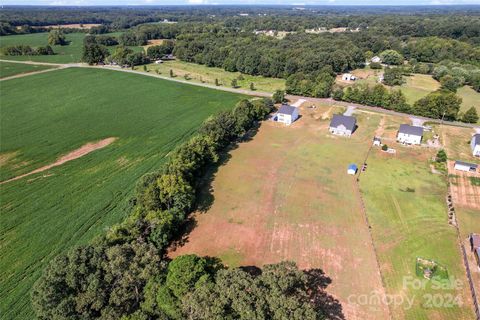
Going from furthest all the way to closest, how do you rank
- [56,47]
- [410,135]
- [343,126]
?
[56,47], [343,126], [410,135]

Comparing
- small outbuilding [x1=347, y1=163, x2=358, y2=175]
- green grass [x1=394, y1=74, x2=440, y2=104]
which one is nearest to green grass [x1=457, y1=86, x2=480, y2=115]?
green grass [x1=394, y1=74, x2=440, y2=104]

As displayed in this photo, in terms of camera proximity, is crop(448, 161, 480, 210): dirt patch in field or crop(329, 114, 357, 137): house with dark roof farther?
crop(329, 114, 357, 137): house with dark roof

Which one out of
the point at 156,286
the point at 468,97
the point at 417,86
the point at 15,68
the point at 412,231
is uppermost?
the point at 417,86

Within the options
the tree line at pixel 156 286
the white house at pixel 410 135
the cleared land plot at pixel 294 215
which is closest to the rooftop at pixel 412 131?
the white house at pixel 410 135

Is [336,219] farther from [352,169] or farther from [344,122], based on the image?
[344,122]

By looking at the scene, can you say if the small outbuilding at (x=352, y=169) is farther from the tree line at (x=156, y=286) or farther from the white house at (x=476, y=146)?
the white house at (x=476, y=146)

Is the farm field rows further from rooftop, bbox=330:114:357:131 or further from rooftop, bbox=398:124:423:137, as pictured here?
rooftop, bbox=330:114:357:131

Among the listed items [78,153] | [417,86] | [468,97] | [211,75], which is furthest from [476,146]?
[211,75]
